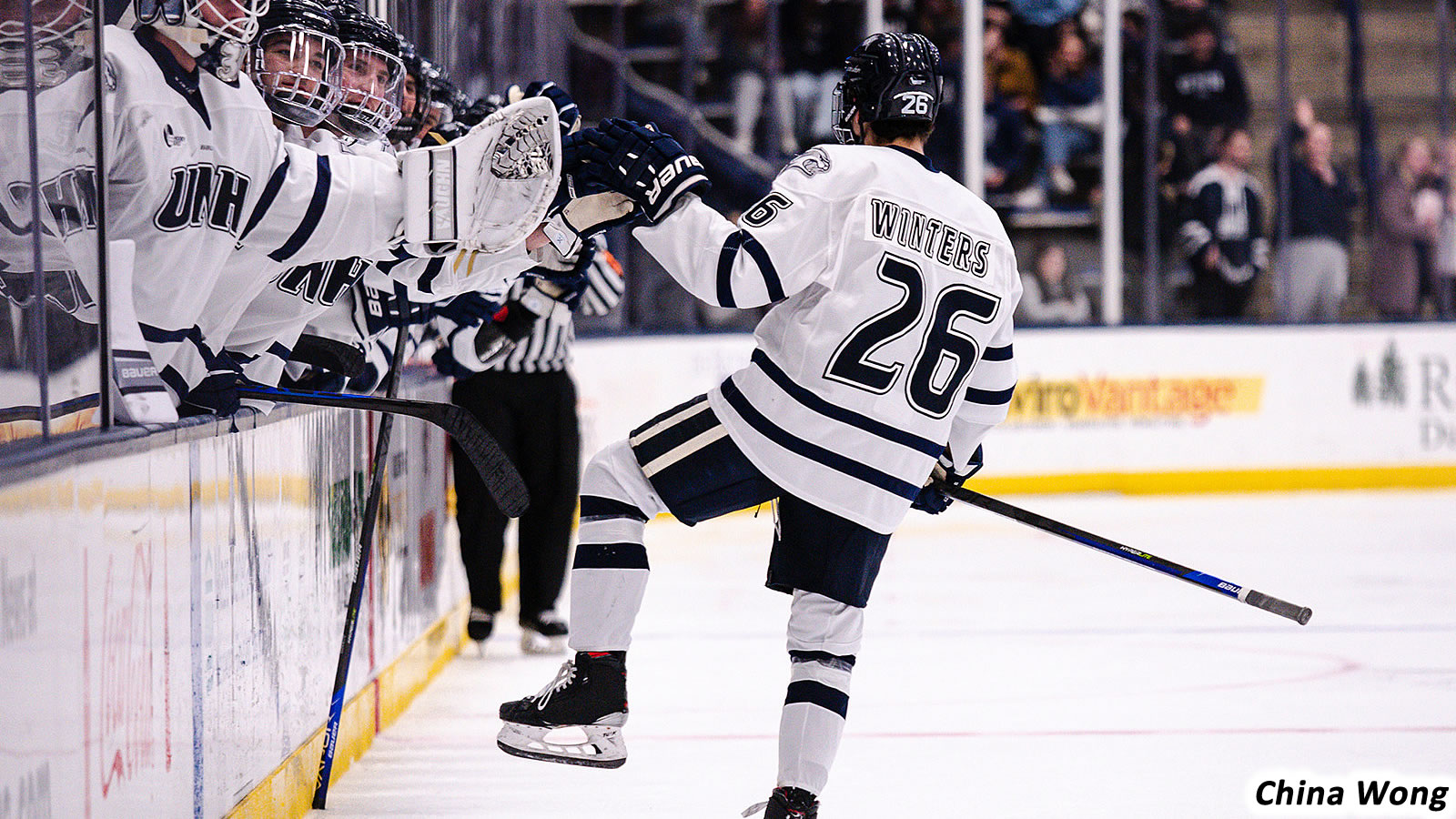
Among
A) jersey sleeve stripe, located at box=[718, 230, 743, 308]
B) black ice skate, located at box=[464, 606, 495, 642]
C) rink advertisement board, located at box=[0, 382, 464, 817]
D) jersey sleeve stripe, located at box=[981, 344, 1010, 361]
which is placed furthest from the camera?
black ice skate, located at box=[464, 606, 495, 642]

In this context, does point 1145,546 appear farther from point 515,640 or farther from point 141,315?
point 141,315

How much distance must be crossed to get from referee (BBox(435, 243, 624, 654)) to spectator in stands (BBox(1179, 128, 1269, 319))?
5417mm

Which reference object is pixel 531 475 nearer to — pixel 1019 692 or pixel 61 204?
pixel 1019 692

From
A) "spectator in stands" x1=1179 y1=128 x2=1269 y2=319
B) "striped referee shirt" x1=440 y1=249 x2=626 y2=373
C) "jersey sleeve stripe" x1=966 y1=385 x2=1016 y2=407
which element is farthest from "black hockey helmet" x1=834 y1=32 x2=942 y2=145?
"spectator in stands" x1=1179 y1=128 x2=1269 y2=319

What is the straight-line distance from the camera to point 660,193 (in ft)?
7.30

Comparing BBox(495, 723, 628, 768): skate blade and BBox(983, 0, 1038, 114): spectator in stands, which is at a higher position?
BBox(983, 0, 1038, 114): spectator in stands

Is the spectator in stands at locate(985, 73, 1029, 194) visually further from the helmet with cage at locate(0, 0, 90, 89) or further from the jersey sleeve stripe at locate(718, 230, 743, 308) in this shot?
the helmet with cage at locate(0, 0, 90, 89)

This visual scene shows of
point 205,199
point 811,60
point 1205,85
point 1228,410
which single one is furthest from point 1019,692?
point 1205,85

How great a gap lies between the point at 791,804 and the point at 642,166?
3.11 feet

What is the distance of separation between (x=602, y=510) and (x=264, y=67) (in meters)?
0.81

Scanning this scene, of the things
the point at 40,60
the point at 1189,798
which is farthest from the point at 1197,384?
the point at 40,60

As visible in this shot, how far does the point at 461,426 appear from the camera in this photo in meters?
2.33

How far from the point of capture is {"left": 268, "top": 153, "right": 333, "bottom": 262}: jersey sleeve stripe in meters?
2.15

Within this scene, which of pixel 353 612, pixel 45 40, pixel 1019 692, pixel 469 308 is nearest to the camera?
pixel 45 40
